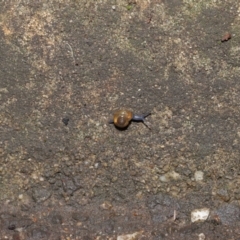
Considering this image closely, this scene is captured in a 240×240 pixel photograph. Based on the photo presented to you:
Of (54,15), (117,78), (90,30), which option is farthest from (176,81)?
(54,15)

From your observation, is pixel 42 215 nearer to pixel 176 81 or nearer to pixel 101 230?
pixel 101 230

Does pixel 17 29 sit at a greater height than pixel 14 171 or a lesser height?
greater

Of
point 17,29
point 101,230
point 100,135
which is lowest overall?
point 101,230
